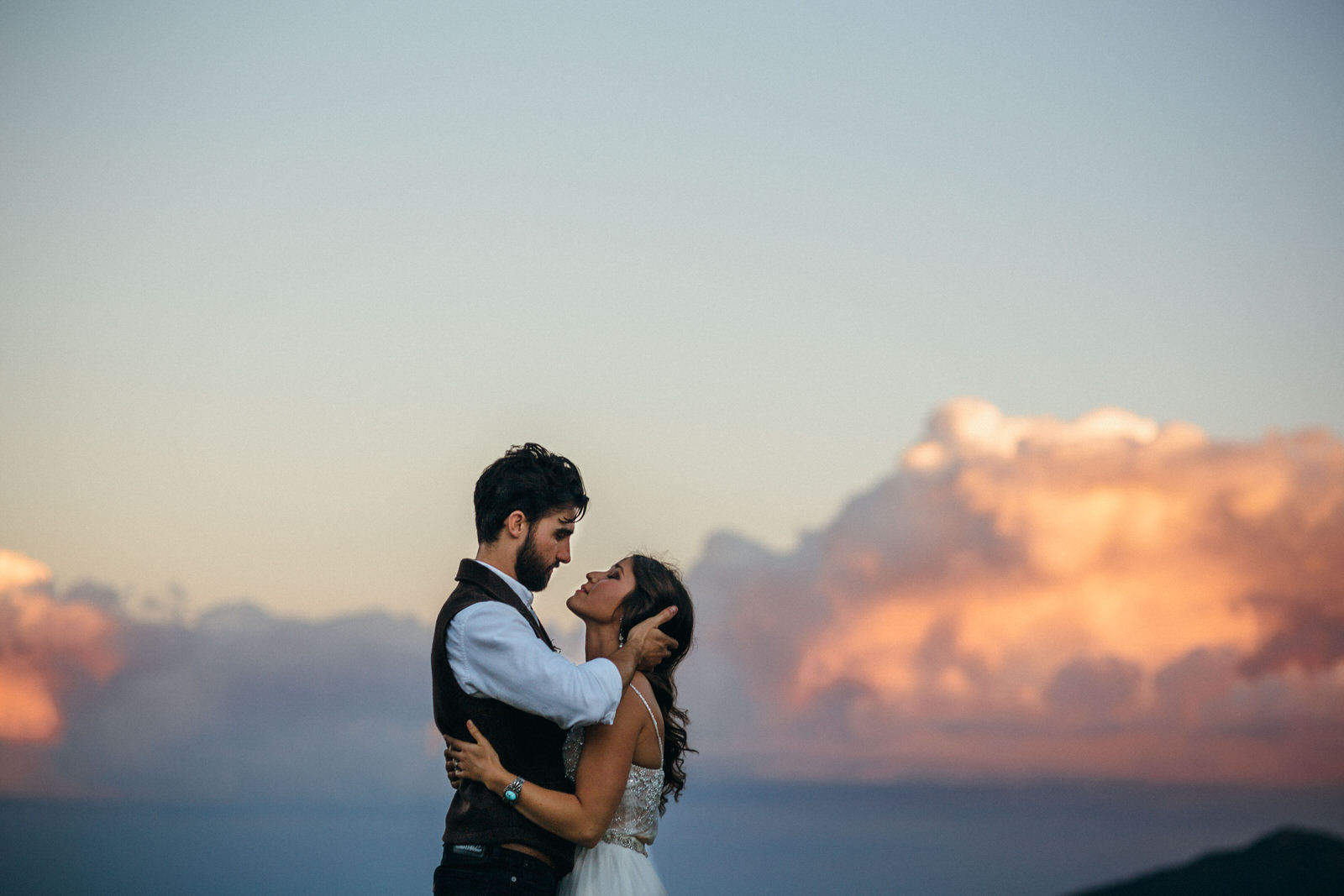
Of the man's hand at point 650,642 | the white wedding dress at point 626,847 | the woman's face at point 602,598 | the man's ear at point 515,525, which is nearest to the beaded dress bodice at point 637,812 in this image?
the white wedding dress at point 626,847

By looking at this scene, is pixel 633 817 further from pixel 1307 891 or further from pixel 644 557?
pixel 1307 891

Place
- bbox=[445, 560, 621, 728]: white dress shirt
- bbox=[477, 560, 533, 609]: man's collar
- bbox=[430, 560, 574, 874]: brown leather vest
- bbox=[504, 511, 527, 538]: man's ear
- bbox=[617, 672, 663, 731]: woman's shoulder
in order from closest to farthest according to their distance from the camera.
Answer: bbox=[445, 560, 621, 728]: white dress shirt → bbox=[430, 560, 574, 874]: brown leather vest → bbox=[477, 560, 533, 609]: man's collar → bbox=[504, 511, 527, 538]: man's ear → bbox=[617, 672, 663, 731]: woman's shoulder

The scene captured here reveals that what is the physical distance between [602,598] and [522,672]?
940 millimetres

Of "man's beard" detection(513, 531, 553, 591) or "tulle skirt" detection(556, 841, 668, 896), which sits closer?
"man's beard" detection(513, 531, 553, 591)

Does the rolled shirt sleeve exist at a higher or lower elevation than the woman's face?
lower

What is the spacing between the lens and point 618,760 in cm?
483

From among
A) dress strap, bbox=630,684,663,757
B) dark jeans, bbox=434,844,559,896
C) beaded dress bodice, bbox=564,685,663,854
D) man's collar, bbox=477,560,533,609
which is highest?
man's collar, bbox=477,560,533,609

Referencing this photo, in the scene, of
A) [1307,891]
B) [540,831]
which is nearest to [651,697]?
[540,831]

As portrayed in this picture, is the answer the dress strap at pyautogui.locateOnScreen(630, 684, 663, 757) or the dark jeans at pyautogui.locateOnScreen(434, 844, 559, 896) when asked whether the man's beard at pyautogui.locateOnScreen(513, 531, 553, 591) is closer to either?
the dress strap at pyautogui.locateOnScreen(630, 684, 663, 757)

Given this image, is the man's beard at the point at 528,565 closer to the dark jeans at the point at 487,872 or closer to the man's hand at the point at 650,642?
the man's hand at the point at 650,642

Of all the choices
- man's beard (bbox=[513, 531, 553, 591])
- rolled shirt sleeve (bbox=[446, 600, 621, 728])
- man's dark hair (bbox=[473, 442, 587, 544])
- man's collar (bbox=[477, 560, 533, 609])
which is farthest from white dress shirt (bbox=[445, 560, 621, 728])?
man's dark hair (bbox=[473, 442, 587, 544])

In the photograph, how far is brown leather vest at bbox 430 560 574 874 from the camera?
14.9 feet

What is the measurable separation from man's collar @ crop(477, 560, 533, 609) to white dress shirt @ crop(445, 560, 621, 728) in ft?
0.56

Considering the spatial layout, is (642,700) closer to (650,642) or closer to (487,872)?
(650,642)
